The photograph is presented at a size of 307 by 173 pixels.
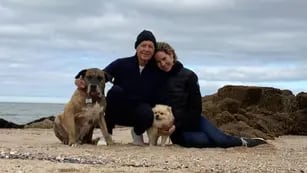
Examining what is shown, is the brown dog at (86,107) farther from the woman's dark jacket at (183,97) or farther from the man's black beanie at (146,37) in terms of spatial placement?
the woman's dark jacket at (183,97)

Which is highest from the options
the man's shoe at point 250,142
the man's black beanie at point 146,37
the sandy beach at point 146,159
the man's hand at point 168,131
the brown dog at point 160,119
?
the man's black beanie at point 146,37

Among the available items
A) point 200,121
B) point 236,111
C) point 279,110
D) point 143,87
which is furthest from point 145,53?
point 279,110

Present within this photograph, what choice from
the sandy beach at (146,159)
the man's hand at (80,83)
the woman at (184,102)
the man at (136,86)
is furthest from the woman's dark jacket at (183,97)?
the man's hand at (80,83)

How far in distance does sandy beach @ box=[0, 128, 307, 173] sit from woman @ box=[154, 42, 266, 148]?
26 cm

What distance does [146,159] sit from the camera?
863 centimetres

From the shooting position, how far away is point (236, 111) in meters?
17.8

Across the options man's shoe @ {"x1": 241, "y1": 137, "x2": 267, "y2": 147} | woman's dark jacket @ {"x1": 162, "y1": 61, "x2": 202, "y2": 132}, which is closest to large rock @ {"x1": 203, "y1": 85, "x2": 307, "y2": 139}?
man's shoe @ {"x1": 241, "y1": 137, "x2": 267, "y2": 147}

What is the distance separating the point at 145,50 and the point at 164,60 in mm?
347

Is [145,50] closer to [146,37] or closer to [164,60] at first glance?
[146,37]

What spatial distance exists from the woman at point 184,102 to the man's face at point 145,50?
0.12 m

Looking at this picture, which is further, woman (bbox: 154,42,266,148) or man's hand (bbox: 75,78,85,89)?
woman (bbox: 154,42,266,148)

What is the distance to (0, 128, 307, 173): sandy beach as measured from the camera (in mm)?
7680

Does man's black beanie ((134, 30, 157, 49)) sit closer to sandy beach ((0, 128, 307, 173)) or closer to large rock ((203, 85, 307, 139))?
sandy beach ((0, 128, 307, 173))

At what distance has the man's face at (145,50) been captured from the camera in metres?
10.5
